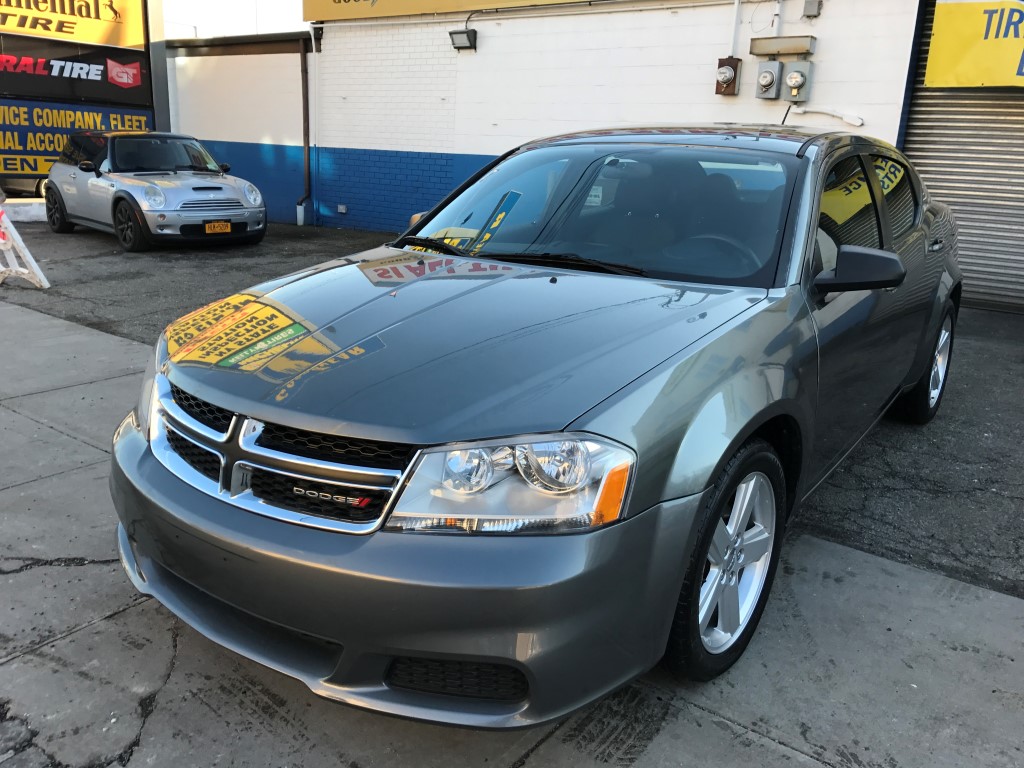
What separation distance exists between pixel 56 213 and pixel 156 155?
2.41 metres

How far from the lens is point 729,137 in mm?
3432

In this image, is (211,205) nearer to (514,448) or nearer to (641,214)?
(641,214)

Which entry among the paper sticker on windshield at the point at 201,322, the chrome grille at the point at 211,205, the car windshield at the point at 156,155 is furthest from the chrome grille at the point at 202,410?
the car windshield at the point at 156,155

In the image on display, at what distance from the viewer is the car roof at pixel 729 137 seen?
3289mm

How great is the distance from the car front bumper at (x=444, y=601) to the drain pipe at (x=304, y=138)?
13.6 m

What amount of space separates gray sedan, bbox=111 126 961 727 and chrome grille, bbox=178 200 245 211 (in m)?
8.14

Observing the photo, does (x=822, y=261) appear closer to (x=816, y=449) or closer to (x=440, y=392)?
(x=816, y=449)

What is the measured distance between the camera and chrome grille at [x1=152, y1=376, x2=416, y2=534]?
1892 millimetres

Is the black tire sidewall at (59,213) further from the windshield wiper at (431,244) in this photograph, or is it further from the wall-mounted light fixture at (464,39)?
the windshield wiper at (431,244)

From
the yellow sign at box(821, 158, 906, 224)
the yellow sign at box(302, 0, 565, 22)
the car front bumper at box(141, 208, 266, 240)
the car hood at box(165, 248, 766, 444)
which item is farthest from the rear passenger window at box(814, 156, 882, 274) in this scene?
the car front bumper at box(141, 208, 266, 240)

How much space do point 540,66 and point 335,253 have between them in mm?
3903

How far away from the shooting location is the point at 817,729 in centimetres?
230

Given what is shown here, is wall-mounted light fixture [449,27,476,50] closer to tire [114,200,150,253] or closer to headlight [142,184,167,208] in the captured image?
headlight [142,184,167,208]

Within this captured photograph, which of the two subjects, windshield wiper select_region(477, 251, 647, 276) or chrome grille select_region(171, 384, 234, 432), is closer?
chrome grille select_region(171, 384, 234, 432)
